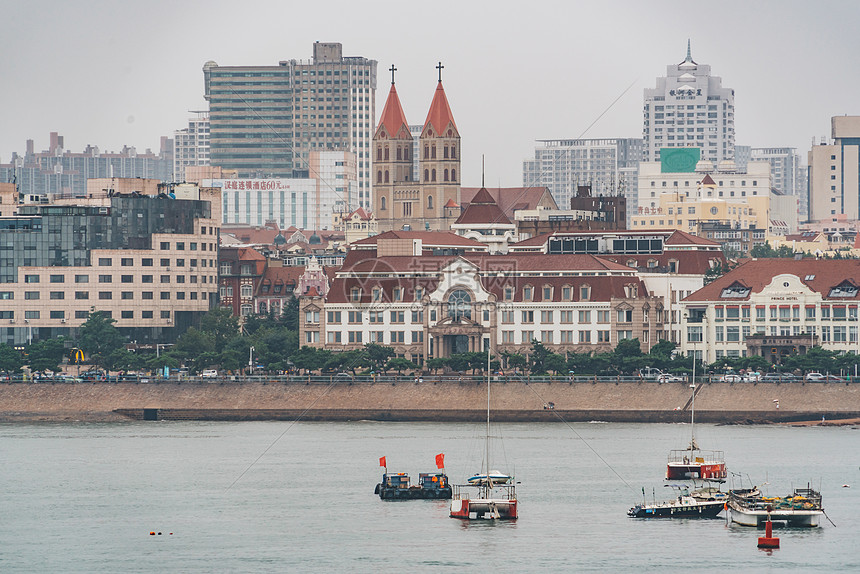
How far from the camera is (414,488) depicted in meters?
115

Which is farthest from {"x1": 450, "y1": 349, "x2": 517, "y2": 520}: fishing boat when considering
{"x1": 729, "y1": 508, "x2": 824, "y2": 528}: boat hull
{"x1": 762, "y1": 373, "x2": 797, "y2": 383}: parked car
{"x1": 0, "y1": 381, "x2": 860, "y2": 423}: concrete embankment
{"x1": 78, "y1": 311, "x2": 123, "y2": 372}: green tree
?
{"x1": 78, "y1": 311, "x2": 123, "y2": 372}: green tree

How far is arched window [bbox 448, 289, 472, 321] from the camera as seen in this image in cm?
19150

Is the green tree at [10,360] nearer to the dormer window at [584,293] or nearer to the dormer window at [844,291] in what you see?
the dormer window at [584,293]

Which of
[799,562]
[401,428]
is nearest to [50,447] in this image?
[401,428]

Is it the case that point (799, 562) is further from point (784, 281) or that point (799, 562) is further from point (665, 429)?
point (784, 281)

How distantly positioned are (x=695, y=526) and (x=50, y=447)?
57.7 m

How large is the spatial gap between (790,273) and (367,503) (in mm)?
84456

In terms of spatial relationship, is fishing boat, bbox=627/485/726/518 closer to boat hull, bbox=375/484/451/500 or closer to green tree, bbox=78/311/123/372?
boat hull, bbox=375/484/451/500

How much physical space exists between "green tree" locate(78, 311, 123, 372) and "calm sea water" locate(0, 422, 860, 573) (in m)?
31.6

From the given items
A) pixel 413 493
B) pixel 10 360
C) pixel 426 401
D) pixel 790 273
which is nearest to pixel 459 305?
pixel 426 401

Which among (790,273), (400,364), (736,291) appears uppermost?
(790,273)

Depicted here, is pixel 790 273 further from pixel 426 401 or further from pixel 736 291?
pixel 426 401

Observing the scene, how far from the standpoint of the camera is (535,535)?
101438mm

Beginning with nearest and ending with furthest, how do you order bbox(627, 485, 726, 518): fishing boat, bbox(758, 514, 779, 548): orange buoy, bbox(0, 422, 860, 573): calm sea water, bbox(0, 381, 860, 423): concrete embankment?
bbox(0, 422, 860, 573): calm sea water → bbox(758, 514, 779, 548): orange buoy → bbox(627, 485, 726, 518): fishing boat → bbox(0, 381, 860, 423): concrete embankment
